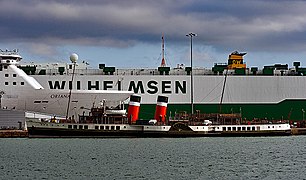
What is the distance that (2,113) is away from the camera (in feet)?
174

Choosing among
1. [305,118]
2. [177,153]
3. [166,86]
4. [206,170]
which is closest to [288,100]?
[305,118]

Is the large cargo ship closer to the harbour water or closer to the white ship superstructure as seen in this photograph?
the white ship superstructure

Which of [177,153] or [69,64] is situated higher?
[69,64]

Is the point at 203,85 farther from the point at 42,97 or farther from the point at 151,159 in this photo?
the point at 151,159

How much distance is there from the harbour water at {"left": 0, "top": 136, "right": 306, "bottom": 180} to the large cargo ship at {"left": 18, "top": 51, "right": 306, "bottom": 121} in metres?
15.2

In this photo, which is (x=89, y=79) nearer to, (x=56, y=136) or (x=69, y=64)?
(x=69, y=64)

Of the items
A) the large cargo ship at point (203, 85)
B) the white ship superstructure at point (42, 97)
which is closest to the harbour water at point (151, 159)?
the white ship superstructure at point (42, 97)

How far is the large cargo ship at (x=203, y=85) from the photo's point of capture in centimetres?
6397

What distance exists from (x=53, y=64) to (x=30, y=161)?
32.8m

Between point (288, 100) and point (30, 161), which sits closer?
point (30, 161)

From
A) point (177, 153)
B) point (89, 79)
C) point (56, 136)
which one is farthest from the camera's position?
point (89, 79)

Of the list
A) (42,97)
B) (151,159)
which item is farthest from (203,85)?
(151,159)

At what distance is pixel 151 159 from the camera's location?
116ft

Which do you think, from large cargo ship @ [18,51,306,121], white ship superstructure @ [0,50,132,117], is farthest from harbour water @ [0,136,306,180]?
large cargo ship @ [18,51,306,121]
